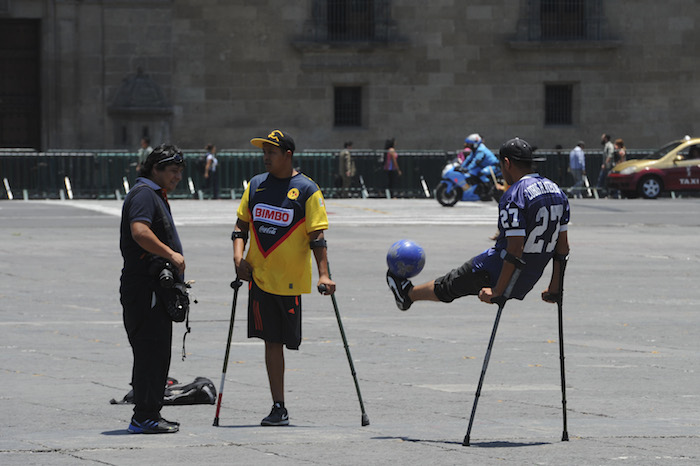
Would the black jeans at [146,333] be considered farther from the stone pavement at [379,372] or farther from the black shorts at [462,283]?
the black shorts at [462,283]

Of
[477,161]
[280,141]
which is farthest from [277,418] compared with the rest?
[477,161]

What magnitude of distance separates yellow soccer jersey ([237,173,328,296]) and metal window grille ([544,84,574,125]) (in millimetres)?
34171

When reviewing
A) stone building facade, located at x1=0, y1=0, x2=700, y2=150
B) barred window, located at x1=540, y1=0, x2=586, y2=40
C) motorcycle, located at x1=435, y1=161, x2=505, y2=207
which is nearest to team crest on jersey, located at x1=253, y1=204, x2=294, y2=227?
motorcycle, located at x1=435, y1=161, x2=505, y2=207

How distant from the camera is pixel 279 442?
7.67 meters

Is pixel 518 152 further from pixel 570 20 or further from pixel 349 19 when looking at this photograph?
pixel 570 20

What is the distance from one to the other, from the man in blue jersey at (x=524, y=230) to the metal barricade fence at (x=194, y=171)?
2832cm

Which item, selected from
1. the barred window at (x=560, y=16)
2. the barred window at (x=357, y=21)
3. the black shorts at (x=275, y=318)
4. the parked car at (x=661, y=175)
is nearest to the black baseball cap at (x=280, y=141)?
the black shorts at (x=275, y=318)

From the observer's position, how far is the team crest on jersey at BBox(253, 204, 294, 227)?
8.41m

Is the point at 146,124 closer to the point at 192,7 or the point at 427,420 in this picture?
the point at 192,7

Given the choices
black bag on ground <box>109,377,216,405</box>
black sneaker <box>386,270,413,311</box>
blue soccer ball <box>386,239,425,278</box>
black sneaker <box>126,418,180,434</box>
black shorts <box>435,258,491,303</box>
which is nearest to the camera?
black sneaker <box>126,418,180,434</box>

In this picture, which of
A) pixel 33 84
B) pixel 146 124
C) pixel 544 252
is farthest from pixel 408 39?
pixel 544 252

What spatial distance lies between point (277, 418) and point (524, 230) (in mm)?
1812

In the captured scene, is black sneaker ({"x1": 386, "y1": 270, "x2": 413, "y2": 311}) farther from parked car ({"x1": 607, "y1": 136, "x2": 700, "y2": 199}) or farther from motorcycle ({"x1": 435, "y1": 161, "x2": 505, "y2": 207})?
parked car ({"x1": 607, "y1": 136, "x2": 700, "y2": 199})

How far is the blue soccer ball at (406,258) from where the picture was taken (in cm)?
849
